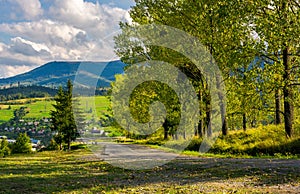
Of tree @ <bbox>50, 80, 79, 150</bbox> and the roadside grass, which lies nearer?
the roadside grass

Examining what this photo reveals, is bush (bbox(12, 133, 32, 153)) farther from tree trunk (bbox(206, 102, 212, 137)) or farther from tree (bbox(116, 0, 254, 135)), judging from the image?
tree trunk (bbox(206, 102, 212, 137))

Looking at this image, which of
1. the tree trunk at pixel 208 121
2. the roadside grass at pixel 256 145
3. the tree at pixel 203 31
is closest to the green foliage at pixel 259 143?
the roadside grass at pixel 256 145

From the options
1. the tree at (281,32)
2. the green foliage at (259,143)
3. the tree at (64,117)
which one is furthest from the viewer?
the tree at (64,117)

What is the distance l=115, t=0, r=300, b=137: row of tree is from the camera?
19484mm

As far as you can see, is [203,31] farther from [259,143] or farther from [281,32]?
[259,143]

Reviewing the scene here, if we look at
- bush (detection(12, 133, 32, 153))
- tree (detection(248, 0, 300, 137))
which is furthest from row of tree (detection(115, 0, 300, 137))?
bush (detection(12, 133, 32, 153))

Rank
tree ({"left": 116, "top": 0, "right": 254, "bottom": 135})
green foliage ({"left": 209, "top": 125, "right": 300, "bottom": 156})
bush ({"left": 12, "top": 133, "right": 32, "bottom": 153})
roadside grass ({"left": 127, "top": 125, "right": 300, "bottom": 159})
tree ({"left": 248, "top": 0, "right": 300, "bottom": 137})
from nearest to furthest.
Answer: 1. tree ({"left": 248, "top": 0, "right": 300, "bottom": 137})
2. roadside grass ({"left": 127, "top": 125, "right": 300, "bottom": 159})
3. green foliage ({"left": 209, "top": 125, "right": 300, "bottom": 156})
4. tree ({"left": 116, "top": 0, "right": 254, "bottom": 135})
5. bush ({"left": 12, "top": 133, "right": 32, "bottom": 153})

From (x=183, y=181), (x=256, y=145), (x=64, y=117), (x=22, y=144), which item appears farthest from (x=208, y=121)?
(x=22, y=144)

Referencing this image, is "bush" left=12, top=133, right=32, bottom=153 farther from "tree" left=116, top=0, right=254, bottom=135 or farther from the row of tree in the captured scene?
the row of tree

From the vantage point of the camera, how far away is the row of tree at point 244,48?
1948 centimetres

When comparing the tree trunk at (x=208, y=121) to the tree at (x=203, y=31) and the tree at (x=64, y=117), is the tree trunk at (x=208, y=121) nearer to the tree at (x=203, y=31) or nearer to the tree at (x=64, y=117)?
the tree at (x=203, y=31)

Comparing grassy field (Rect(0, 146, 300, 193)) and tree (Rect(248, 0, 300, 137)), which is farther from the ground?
tree (Rect(248, 0, 300, 137))

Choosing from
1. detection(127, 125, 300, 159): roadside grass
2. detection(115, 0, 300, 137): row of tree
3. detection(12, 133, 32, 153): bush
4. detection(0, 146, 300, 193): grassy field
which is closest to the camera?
detection(0, 146, 300, 193): grassy field

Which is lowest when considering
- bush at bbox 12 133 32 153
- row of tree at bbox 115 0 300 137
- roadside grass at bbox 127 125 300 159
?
bush at bbox 12 133 32 153
